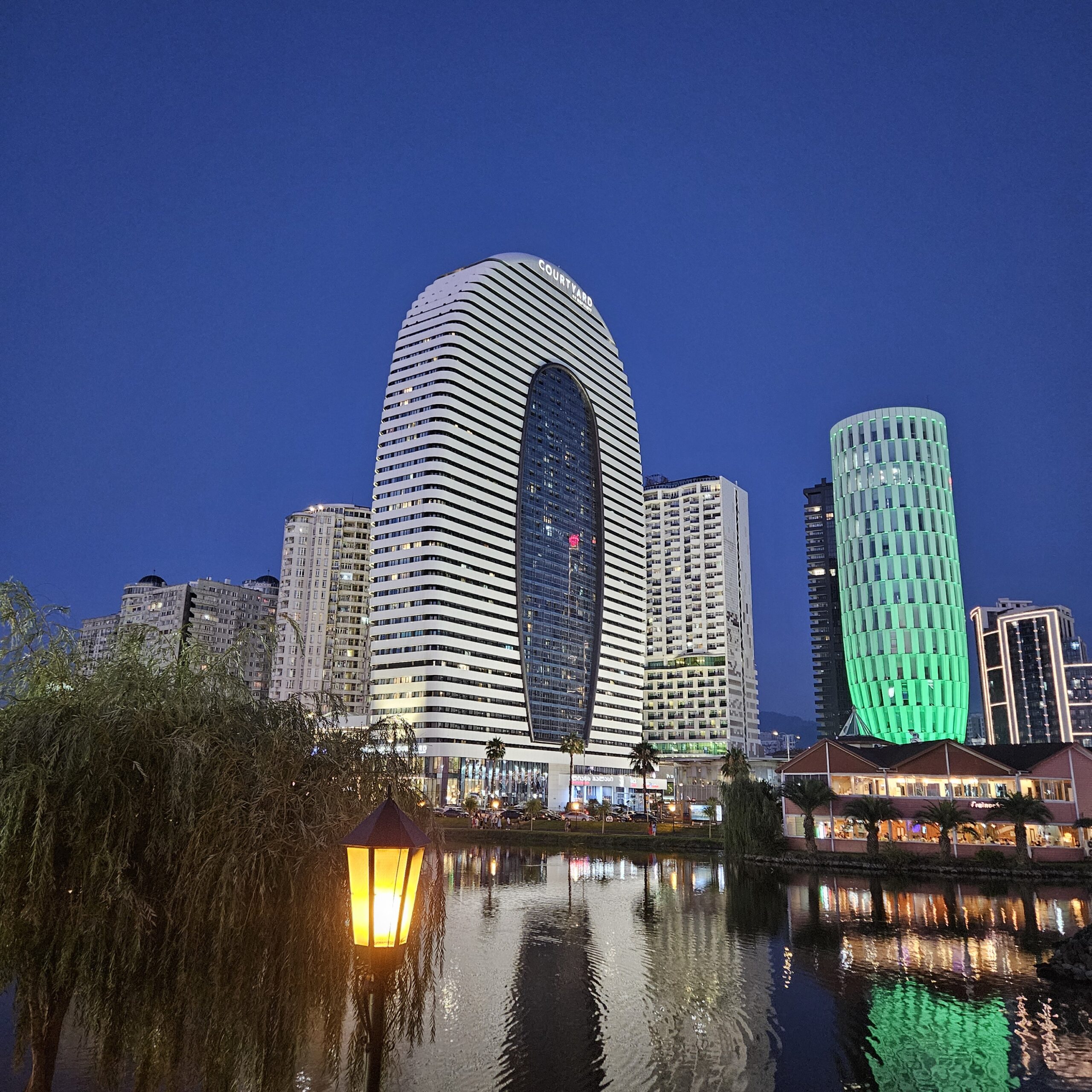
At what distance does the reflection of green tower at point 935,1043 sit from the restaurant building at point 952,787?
1982 inches

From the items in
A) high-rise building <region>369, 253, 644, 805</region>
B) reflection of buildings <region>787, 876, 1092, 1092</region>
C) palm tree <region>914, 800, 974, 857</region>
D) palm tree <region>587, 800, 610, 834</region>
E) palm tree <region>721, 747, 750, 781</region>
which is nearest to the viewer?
reflection of buildings <region>787, 876, 1092, 1092</region>

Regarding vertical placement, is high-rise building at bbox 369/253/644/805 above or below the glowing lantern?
above

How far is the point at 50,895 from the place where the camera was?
1416 cm

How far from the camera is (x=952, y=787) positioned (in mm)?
79000

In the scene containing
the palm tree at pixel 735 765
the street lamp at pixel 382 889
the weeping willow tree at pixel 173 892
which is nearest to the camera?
the street lamp at pixel 382 889

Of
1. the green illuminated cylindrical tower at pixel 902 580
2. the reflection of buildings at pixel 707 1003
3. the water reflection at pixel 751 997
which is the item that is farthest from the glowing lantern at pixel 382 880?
the green illuminated cylindrical tower at pixel 902 580

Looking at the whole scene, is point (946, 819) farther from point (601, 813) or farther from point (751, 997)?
point (601, 813)

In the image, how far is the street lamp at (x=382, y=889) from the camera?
10.5m

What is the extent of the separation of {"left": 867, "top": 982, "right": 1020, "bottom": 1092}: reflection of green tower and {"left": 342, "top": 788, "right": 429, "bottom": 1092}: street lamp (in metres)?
18.3

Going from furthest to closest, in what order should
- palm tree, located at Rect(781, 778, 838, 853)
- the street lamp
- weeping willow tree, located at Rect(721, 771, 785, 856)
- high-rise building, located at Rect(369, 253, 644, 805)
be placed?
high-rise building, located at Rect(369, 253, 644, 805)
weeping willow tree, located at Rect(721, 771, 785, 856)
palm tree, located at Rect(781, 778, 838, 853)
the street lamp

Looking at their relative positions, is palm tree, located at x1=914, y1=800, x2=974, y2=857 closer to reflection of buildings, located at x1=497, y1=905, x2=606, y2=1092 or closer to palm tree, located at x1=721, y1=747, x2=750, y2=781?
palm tree, located at x1=721, y1=747, x2=750, y2=781

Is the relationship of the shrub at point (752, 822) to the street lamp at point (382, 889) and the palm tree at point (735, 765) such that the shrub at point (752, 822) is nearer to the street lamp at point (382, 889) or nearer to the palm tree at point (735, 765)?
the palm tree at point (735, 765)

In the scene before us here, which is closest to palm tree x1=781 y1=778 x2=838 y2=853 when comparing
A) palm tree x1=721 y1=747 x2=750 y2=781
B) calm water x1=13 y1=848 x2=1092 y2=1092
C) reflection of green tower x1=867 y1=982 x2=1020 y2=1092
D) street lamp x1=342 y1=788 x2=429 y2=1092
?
palm tree x1=721 y1=747 x2=750 y2=781

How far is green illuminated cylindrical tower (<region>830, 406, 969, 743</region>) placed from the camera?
150375 mm
